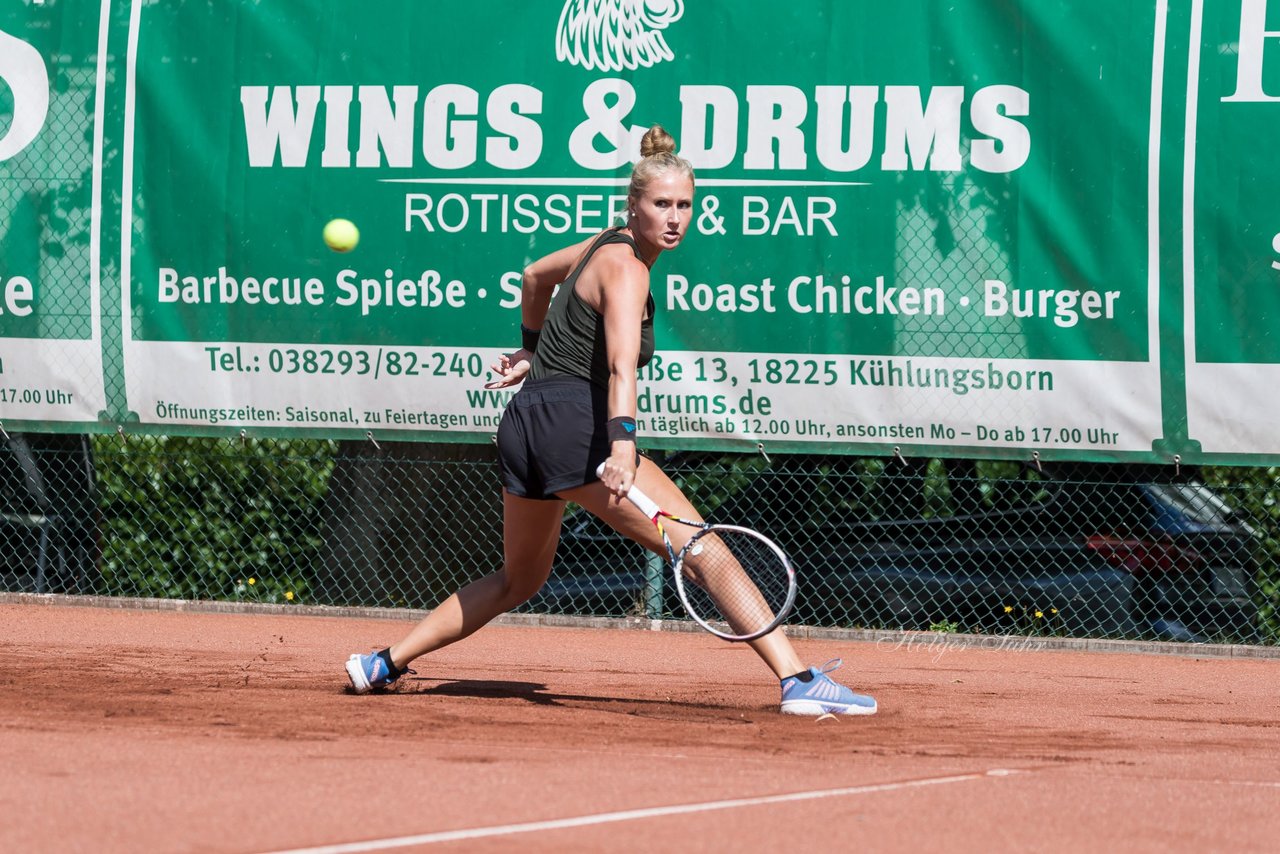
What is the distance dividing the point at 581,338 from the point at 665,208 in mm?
462

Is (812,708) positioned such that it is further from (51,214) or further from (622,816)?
(51,214)

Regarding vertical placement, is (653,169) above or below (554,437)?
above

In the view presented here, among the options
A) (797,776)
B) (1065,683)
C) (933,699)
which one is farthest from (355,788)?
(1065,683)

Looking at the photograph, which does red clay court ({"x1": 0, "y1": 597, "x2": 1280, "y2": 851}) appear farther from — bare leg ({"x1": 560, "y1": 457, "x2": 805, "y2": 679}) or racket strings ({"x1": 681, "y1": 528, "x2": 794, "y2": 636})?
racket strings ({"x1": 681, "y1": 528, "x2": 794, "y2": 636})

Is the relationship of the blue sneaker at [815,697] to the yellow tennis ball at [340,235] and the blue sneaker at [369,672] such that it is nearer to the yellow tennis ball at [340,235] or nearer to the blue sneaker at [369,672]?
the blue sneaker at [369,672]

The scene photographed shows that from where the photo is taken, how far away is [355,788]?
3969 millimetres

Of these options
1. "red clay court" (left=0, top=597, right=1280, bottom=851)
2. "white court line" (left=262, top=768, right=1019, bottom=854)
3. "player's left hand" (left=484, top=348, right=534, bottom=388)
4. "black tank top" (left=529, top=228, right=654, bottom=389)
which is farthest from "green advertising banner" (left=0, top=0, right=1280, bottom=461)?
"white court line" (left=262, top=768, right=1019, bottom=854)

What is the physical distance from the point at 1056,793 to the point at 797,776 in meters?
0.61

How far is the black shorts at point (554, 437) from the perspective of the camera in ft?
16.7

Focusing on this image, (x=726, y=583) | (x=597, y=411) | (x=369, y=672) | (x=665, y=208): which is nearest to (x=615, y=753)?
(x=726, y=583)

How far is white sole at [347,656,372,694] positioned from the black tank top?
110 centimetres

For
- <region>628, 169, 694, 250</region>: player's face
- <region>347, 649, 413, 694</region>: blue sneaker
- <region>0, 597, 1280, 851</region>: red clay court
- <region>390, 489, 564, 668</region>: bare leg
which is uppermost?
<region>628, 169, 694, 250</region>: player's face

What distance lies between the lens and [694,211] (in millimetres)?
7625

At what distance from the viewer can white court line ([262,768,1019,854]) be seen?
3.42 metres
